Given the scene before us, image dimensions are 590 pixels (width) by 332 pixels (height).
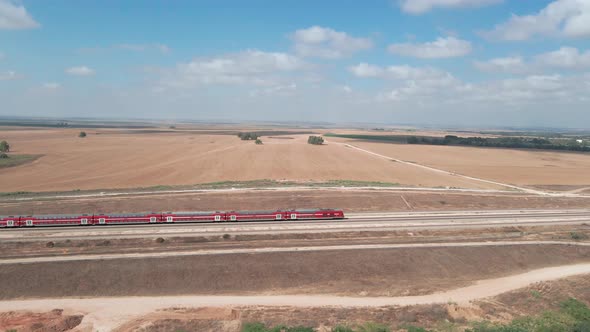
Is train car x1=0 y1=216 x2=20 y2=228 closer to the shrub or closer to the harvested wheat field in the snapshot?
the harvested wheat field

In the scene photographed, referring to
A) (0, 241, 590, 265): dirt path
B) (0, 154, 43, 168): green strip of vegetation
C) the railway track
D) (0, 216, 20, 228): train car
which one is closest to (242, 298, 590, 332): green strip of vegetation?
(0, 241, 590, 265): dirt path

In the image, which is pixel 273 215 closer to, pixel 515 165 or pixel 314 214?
pixel 314 214

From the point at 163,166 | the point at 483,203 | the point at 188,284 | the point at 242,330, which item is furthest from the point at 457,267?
the point at 163,166

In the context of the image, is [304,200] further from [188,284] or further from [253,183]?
[188,284]

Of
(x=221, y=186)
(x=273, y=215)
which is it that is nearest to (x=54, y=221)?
(x=273, y=215)

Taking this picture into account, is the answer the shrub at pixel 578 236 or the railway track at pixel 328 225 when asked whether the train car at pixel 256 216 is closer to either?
the railway track at pixel 328 225

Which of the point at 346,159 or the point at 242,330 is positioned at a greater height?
the point at 346,159
